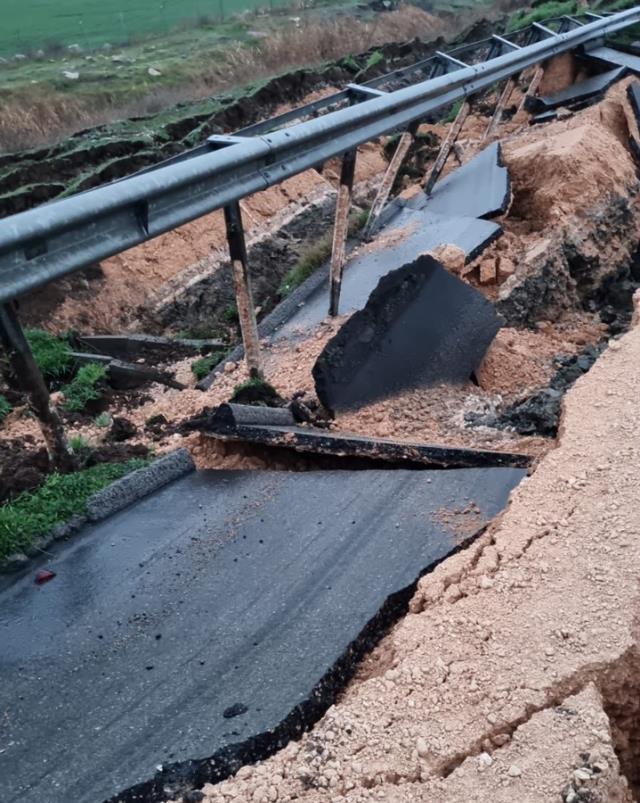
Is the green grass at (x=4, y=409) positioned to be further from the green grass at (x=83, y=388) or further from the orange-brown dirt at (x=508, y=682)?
the orange-brown dirt at (x=508, y=682)

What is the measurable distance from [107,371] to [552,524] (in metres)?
4.83

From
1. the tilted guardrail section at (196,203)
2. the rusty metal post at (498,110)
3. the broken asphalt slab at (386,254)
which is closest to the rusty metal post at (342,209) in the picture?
the tilted guardrail section at (196,203)

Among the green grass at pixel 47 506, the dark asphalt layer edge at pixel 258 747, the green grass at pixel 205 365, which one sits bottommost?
the green grass at pixel 205 365

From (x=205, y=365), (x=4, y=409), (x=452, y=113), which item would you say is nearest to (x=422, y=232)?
(x=205, y=365)

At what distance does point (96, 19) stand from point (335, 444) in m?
30.3

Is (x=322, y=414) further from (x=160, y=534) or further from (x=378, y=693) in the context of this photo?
(x=378, y=693)

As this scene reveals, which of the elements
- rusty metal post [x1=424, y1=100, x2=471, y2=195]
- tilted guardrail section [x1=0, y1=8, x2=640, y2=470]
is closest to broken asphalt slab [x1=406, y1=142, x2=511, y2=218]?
rusty metal post [x1=424, y1=100, x2=471, y2=195]

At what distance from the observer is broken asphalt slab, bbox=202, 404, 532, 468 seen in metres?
3.97

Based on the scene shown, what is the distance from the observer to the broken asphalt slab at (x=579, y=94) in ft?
33.7

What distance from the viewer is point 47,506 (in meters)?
3.75

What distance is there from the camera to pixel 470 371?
530 centimetres

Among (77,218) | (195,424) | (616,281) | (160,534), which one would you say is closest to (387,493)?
(160,534)

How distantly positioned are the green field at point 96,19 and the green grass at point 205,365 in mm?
22895

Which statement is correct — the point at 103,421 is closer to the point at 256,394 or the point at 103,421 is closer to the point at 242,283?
the point at 256,394
